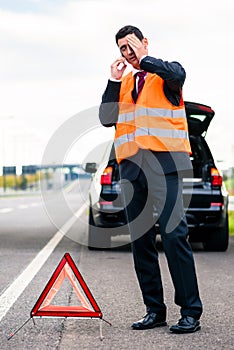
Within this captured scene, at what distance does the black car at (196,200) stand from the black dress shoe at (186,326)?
18.4ft

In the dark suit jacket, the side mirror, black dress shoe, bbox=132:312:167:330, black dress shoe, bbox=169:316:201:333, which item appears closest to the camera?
the dark suit jacket

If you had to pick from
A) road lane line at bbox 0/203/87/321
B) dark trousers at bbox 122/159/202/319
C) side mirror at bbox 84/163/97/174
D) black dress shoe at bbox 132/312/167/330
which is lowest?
road lane line at bbox 0/203/87/321

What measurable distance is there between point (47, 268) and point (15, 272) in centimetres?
57

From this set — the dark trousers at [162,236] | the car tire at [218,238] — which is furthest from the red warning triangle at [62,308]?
the car tire at [218,238]

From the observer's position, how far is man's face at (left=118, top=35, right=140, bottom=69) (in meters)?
5.51

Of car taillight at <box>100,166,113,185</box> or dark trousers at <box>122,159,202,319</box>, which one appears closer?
dark trousers at <box>122,159,202,319</box>

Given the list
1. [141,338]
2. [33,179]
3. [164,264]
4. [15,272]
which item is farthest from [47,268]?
[33,179]

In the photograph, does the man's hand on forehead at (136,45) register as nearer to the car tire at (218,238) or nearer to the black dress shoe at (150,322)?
the black dress shoe at (150,322)

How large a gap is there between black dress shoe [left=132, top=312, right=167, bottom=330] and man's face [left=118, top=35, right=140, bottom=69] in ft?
5.55

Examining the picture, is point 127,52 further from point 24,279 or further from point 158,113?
point 24,279

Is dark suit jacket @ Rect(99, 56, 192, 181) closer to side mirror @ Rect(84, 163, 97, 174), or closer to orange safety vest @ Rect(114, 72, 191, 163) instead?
orange safety vest @ Rect(114, 72, 191, 163)

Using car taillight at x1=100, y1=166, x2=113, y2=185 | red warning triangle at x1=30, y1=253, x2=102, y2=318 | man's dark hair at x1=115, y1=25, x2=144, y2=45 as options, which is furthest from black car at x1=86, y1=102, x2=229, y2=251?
man's dark hair at x1=115, y1=25, x2=144, y2=45

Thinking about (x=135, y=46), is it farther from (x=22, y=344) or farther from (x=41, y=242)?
(x=41, y=242)

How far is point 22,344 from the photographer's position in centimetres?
520
